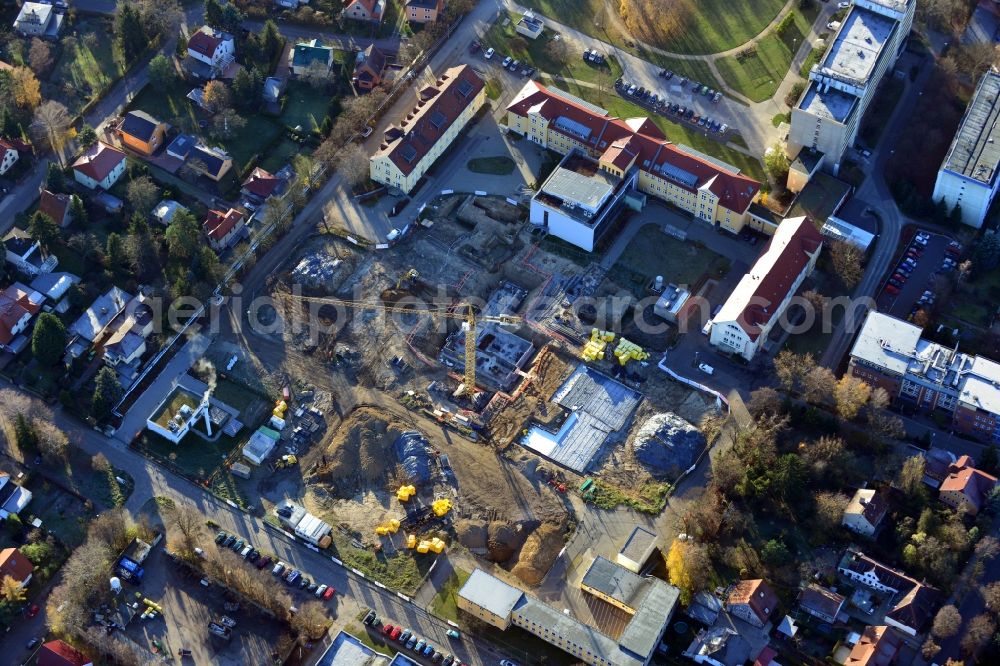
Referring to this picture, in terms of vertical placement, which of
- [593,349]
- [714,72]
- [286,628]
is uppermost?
[714,72]

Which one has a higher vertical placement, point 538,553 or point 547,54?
point 547,54

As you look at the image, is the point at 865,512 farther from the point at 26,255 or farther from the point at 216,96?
the point at 26,255

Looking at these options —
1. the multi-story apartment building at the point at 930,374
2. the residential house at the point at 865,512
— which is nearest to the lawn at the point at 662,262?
the multi-story apartment building at the point at 930,374

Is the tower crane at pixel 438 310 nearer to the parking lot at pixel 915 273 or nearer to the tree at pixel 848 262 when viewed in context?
the tree at pixel 848 262

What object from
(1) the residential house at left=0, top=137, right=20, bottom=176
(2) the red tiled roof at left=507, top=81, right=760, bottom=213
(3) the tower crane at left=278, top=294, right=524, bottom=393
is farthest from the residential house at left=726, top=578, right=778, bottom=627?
(1) the residential house at left=0, top=137, right=20, bottom=176

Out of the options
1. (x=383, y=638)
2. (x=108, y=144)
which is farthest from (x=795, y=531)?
(x=108, y=144)

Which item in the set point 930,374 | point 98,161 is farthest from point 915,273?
point 98,161

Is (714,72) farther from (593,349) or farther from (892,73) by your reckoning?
(593,349)
